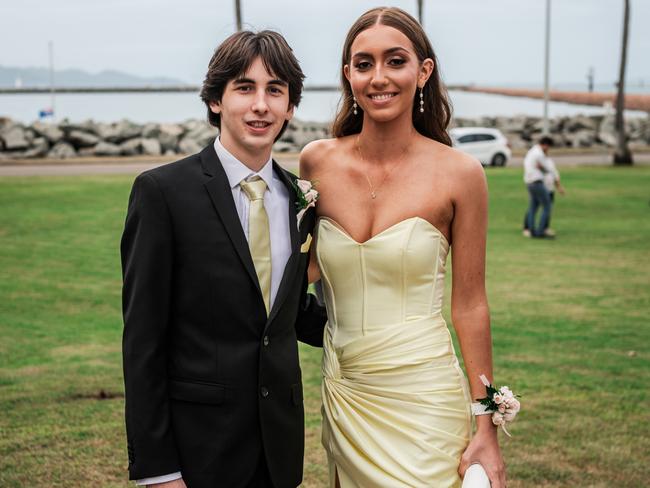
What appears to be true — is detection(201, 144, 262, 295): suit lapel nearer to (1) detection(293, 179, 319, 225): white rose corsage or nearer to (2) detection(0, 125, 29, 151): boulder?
(1) detection(293, 179, 319, 225): white rose corsage

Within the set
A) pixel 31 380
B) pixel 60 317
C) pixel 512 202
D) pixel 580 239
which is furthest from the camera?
pixel 512 202

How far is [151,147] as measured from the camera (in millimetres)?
40094

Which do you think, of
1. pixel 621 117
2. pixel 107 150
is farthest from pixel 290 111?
pixel 107 150

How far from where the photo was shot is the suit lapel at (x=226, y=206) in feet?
9.49

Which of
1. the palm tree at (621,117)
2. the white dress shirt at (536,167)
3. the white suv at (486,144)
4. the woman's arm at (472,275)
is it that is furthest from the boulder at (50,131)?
the woman's arm at (472,275)

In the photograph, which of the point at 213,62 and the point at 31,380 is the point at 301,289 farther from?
the point at 31,380

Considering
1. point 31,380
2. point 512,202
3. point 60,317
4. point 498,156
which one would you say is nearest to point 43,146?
point 498,156

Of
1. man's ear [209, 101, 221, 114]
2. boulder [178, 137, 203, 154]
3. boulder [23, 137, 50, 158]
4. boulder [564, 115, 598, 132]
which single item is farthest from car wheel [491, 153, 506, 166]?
man's ear [209, 101, 221, 114]

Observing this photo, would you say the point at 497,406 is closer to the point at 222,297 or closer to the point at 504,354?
the point at 222,297

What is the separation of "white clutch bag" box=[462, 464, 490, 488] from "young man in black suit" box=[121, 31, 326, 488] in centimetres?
60

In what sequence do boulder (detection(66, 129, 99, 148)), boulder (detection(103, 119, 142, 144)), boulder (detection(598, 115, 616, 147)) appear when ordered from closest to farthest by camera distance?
boulder (detection(66, 129, 99, 148)), boulder (detection(103, 119, 142, 144)), boulder (detection(598, 115, 616, 147))

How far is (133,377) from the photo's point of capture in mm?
2850

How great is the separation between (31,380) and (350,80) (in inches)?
213

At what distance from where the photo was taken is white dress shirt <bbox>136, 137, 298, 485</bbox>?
3.00 metres
